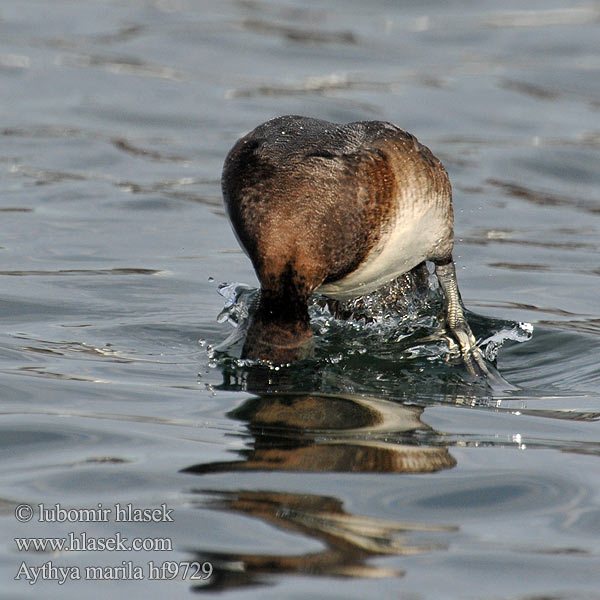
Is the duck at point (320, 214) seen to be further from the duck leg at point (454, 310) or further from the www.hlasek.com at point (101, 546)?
the www.hlasek.com at point (101, 546)

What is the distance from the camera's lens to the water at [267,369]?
416cm

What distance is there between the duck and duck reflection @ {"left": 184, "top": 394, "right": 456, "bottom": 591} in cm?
47

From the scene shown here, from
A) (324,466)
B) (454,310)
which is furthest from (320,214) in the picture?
(454,310)

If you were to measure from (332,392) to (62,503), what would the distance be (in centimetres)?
177

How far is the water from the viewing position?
13.6 feet

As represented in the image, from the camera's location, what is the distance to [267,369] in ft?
19.5

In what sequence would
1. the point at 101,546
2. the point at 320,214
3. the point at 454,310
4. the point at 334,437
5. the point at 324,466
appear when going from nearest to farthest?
the point at 101,546 → the point at 324,466 → the point at 334,437 → the point at 320,214 → the point at 454,310

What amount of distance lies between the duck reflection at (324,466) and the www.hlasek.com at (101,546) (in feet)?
0.41

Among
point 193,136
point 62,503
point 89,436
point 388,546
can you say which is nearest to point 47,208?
point 193,136

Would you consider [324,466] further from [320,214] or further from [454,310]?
[454,310]

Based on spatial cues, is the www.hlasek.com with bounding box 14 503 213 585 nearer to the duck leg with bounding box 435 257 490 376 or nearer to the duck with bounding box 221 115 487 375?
the duck with bounding box 221 115 487 375

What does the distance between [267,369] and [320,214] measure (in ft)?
2.60

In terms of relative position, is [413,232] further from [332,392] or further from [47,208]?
[47,208]

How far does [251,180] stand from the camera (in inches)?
226
